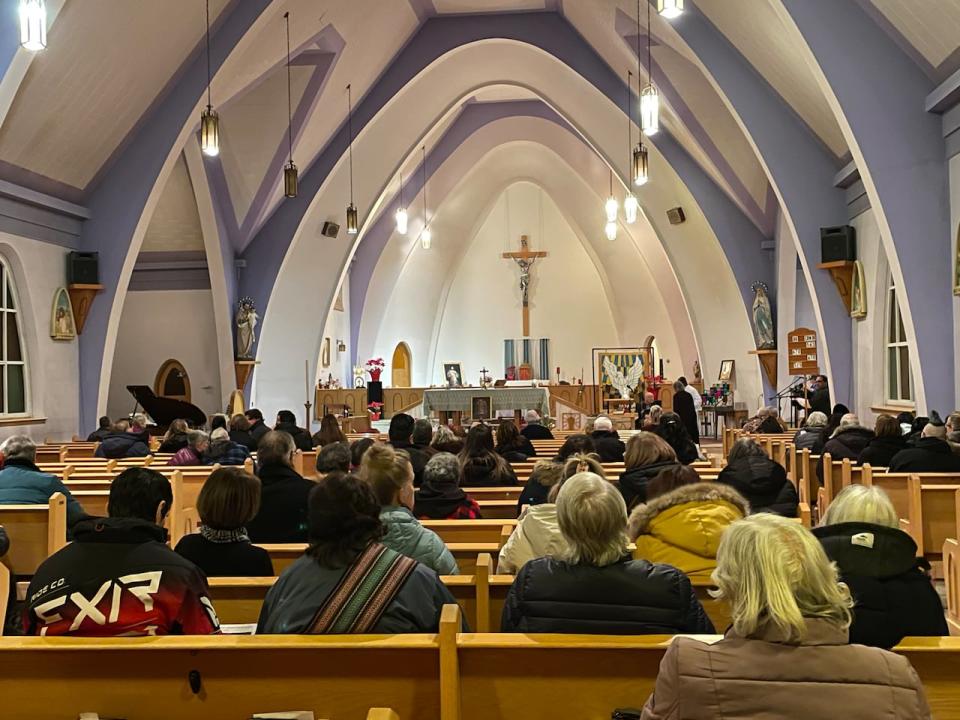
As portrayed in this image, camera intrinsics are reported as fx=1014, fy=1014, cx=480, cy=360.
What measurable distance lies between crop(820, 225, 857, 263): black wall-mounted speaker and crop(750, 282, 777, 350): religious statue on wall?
12.1 feet

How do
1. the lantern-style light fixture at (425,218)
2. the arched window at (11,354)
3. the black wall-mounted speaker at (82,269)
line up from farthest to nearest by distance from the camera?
the lantern-style light fixture at (425,218) → the black wall-mounted speaker at (82,269) → the arched window at (11,354)

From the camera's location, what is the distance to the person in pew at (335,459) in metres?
5.69

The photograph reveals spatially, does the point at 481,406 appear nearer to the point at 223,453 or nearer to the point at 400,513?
the point at 223,453

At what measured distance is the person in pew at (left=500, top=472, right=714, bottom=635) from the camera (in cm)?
259

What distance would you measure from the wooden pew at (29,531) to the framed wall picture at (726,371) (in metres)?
14.6

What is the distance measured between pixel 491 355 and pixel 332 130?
10317 mm

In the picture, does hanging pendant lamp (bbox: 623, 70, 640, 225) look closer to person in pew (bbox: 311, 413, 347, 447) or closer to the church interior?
the church interior

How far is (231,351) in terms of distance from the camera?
1692 cm

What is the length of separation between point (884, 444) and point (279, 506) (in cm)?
455

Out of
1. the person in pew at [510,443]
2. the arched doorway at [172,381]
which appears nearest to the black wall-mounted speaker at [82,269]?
the arched doorway at [172,381]

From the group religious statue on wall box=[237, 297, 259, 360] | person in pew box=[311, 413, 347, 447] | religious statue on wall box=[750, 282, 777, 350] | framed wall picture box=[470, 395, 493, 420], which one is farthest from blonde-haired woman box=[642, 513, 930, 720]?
framed wall picture box=[470, 395, 493, 420]

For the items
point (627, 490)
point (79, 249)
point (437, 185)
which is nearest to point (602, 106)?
point (437, 185)

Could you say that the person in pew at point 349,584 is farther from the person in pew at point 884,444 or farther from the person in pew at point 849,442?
the person in pew at point 849,442

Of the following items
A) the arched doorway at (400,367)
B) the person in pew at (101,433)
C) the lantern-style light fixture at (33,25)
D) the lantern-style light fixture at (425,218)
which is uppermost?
the lantern-style light fixture at (425,218)
